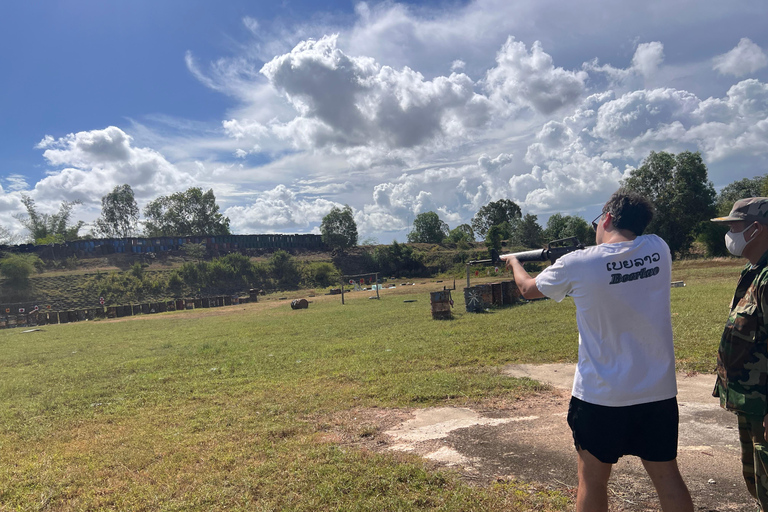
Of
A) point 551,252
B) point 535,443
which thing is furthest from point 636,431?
point 535,443

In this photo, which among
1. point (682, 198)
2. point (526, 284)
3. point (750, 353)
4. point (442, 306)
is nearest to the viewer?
point (750, 353)

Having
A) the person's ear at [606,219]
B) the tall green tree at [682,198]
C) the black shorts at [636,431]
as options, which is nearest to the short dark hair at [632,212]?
the person's ear at [606,219]

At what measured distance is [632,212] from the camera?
258cm

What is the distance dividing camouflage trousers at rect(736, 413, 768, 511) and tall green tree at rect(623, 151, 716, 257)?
53769 millimetres

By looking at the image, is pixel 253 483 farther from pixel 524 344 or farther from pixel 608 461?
pixel 524 344

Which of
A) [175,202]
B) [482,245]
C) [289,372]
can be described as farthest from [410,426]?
[175,202]

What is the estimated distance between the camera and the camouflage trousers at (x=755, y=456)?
2387mm

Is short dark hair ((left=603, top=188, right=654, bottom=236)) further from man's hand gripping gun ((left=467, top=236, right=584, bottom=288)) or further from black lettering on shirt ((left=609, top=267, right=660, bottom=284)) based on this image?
man's hand gripping gun ((left=467, top=236, right=584, bottom=288))

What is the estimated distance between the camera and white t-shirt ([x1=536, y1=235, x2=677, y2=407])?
238 cm

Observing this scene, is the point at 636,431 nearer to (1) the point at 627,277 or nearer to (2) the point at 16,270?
(1) the point at 627,277

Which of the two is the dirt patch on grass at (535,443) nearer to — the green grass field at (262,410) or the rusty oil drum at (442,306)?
the green grass field at (262,410)

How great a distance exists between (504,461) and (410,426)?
150 centimetres

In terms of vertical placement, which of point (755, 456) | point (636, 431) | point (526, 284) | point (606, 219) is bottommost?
point (755, 456)

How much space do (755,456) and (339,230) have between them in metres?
85.8
